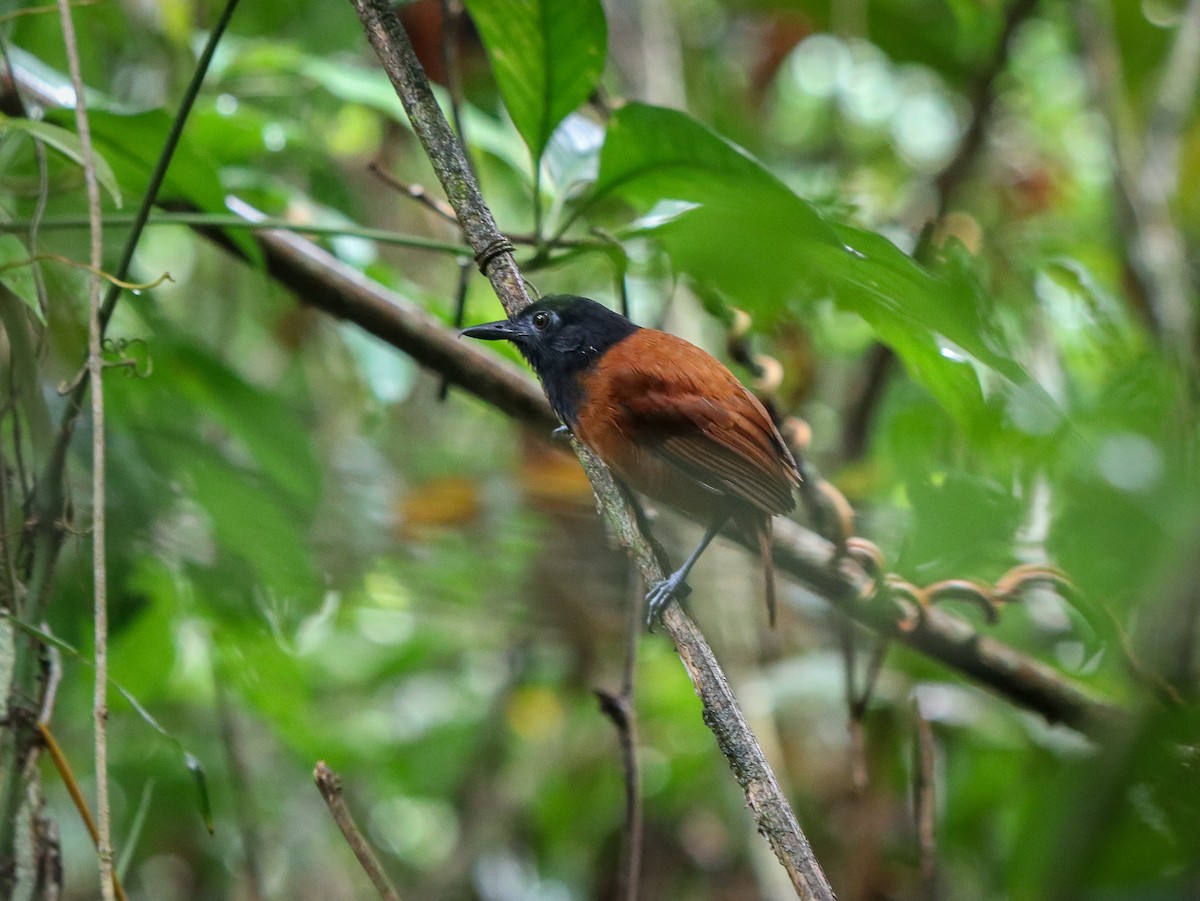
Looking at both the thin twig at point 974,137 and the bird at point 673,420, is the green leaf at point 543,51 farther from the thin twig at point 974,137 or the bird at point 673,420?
the thin twig at point 974,137

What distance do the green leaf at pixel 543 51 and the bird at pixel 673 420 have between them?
1.19 ft

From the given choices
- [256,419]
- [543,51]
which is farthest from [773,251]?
[256,419]

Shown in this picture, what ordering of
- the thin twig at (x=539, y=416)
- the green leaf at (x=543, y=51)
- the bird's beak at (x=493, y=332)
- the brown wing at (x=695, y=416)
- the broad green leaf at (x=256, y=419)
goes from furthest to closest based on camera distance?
1. the broad green leaf at (x=256, y=419)
2. the thin twig at (x=539, y=416)
3. the brown wing at (x=695, y=416)
4. the bird's beak at (x=493, y=332)
5. the green leaf at (x=543, y=51)

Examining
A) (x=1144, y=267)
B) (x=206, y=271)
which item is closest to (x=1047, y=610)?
(x=1144, y=267)

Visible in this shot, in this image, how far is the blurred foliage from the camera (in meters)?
0.94

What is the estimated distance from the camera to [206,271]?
386 centimetres

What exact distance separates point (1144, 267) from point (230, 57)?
2.58m

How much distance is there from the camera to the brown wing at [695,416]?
200 centimetres

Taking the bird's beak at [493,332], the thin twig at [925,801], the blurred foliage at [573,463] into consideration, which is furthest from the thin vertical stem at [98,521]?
the thin twig at [925,801]

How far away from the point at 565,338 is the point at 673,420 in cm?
26

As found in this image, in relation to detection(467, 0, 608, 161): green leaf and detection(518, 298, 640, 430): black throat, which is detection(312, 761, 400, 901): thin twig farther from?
detection(467, 0, 608, 161): green leaf

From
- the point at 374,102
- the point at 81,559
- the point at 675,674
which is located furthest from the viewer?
the point at 675,674

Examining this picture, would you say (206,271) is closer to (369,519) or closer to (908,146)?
(369,519)

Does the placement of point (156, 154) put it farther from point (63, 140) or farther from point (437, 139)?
point (437, 139)
